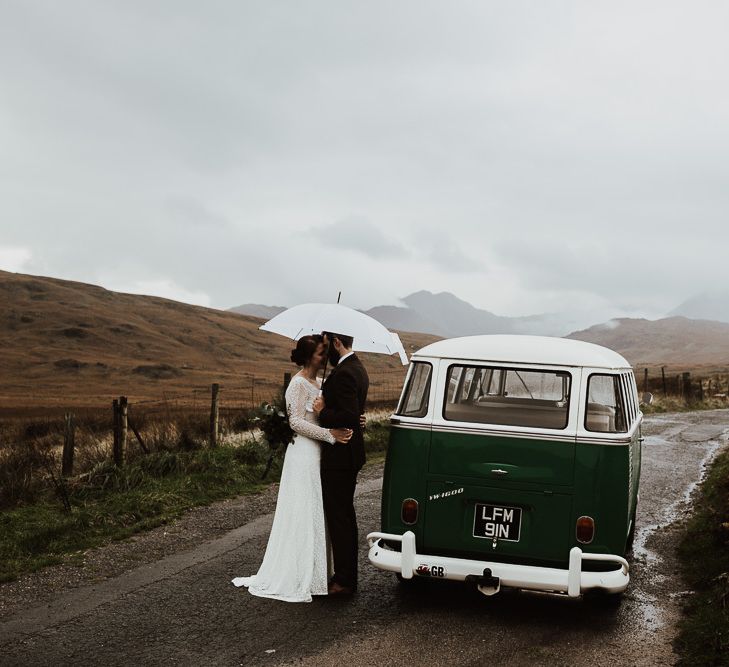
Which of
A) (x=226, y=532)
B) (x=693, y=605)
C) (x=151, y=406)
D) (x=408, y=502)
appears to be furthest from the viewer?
(x=151, y=406)

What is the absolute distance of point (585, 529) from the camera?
18.1 feet

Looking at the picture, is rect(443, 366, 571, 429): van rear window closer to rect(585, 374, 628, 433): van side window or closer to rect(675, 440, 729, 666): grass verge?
rect(585, 374, 628, 433): van side window

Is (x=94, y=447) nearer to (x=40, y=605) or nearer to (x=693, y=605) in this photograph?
(x=40, y=605)

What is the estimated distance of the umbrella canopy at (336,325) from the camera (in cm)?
628

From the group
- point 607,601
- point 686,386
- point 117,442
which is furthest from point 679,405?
point 607,601

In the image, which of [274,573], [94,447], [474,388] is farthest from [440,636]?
[94,447]

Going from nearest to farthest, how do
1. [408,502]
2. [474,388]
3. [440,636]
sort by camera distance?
1. [440,636]
2. [408,502]
3. [474,388]

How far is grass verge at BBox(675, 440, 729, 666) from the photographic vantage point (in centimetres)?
521

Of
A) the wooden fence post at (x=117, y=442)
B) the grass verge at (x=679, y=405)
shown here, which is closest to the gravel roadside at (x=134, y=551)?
the wooden fence post at (x=117, y=442)

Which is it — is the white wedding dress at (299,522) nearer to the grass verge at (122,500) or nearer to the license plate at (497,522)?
the grass verge at (122,500)

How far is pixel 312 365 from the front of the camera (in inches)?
253

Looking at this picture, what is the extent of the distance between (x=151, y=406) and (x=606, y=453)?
1111 inches

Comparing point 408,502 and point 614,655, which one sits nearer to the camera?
point 614,655

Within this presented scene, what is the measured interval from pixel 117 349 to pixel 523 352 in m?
65.5
